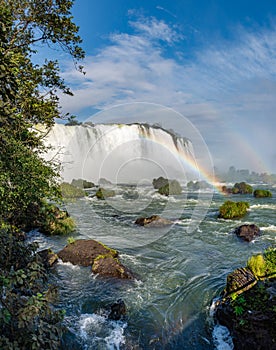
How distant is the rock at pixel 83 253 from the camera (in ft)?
36.2

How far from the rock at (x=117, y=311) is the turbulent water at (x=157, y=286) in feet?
0.53

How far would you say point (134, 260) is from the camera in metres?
12.0

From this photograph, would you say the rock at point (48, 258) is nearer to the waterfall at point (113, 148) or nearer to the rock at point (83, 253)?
the rock at point (83, 253)

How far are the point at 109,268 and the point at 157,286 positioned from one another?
78.2 inches

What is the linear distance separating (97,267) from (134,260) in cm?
226

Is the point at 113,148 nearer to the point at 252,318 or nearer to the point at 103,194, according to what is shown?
the point at 103,194

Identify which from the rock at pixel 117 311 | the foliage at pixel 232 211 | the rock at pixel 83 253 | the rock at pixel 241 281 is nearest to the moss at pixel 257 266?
the rock at pixel 241 281

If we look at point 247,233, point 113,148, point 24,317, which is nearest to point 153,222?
point 247,233

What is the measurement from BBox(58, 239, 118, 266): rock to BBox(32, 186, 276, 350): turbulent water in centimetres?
38

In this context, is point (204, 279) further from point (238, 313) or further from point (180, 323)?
point (238, 313)

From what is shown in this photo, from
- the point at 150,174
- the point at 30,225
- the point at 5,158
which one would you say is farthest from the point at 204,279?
the point at 150,174

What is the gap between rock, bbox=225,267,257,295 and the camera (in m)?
7.15

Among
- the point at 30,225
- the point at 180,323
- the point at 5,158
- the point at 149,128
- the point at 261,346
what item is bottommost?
the point at 180,323

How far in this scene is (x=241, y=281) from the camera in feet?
24.3
